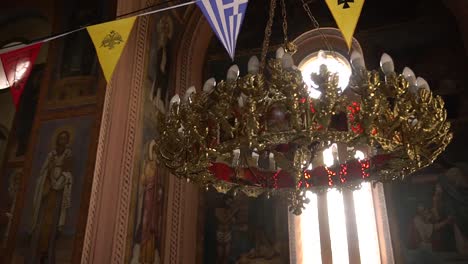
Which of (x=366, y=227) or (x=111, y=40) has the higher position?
(x=111, y=40)

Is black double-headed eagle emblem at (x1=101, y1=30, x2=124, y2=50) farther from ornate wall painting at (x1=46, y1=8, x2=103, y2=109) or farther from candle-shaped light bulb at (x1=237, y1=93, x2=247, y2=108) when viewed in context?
ornate wall painting at (x1=46, y1=8, x2=103, y2=109)

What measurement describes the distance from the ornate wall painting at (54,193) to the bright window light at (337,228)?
11.1 feet

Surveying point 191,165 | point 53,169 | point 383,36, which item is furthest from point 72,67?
point 383,36

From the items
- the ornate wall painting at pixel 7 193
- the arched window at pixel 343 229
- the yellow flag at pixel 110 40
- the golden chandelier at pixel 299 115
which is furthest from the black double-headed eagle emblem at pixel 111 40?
the ornate wall painting at pixel 7 193

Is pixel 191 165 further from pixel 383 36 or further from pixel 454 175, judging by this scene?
pixel 383 36

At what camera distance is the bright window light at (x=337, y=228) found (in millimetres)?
6195

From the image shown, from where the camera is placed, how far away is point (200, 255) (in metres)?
6.79

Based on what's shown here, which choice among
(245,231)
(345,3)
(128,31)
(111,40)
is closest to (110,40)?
(111,40)

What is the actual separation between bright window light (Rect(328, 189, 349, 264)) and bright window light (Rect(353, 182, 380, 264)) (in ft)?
0.67

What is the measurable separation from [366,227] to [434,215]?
0.91m

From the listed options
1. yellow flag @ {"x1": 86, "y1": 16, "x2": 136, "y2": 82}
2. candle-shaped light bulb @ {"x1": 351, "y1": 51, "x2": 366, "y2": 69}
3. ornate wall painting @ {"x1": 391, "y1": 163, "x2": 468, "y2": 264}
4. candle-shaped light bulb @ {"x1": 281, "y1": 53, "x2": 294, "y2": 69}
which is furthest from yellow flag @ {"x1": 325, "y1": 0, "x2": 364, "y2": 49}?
ornate wall painting @ {"x1": 391, "y1": 163, "x2": 468, "y2": 264}

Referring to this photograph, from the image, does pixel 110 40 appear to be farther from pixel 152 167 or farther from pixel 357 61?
pixel 152 167

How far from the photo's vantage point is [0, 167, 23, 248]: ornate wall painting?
674 cm

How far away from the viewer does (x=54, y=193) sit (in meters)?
4.93
